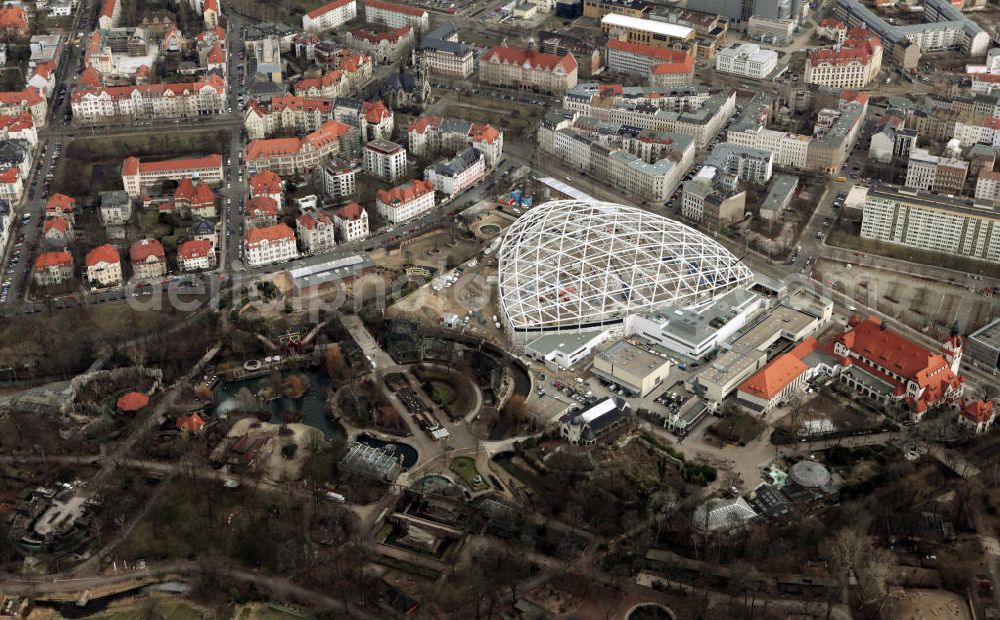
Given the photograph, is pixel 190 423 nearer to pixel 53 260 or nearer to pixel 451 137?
pixel 53 260

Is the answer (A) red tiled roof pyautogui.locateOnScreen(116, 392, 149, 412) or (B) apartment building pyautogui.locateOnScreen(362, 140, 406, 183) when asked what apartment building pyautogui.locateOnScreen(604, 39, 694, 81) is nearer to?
(B) apartment building pyautogui.locateOnScreen(362, 140, 406, 183)

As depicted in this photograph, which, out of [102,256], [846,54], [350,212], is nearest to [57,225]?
[102,256]

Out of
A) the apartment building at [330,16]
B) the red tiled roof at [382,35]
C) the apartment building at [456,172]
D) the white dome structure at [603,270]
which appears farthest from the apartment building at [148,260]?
the apartment building at [330,16]

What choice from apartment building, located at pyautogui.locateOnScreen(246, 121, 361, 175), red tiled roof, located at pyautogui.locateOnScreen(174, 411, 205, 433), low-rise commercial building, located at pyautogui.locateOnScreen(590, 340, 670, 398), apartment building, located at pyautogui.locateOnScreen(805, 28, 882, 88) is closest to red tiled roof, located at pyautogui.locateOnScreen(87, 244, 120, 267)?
apartment building, located at pyautogui.locateOnScreen(246, 121, 361, 175)

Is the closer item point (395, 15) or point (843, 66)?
point (843, 66)

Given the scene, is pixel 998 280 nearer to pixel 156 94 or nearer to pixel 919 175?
pixel 919 175

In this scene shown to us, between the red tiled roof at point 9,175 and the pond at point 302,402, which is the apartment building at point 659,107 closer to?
the pond at point 302,402
